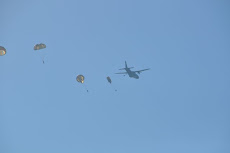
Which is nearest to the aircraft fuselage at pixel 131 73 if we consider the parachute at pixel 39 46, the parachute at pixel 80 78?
the parachute at pixel 80 78

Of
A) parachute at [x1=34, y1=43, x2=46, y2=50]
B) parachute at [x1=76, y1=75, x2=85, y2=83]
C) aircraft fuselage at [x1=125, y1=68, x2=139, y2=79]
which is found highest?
aircraft fuselage at [x1=125, y1=68, x2=139, y2=79]

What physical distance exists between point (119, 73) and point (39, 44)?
34182 millimetres

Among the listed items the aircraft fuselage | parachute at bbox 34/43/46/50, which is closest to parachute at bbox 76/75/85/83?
parachute at bbox 34/43/46/50

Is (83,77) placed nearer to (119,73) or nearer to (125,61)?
(125,61)

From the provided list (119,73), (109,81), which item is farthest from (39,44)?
(119,73)

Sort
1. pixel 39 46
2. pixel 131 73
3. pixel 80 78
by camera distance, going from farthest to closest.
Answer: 1. pixel 131 73
2. pixel 80 78
3. pixel 39 46

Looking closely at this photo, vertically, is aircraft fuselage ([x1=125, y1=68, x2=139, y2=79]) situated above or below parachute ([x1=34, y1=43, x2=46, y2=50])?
above

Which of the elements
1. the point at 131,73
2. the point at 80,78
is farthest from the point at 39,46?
the point at 131,73

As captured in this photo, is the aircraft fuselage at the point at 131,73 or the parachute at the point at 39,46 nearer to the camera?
the parachute at the point at 39,46

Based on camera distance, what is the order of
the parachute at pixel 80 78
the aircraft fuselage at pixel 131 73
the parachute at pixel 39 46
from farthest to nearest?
the aircraft fuselage at pixel 131 73 → the parachute at pixel 80 78 → the parachute at pixel 39 46

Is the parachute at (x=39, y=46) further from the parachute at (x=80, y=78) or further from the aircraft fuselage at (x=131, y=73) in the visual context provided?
the aircraft fuselage at (x=131, y=73)

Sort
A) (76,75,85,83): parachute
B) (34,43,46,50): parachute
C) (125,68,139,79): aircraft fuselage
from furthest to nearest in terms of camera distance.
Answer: (125,68,139,79): aircraft fuselage → (76,75,85,83): parachute → (34,43,46,50): parachute

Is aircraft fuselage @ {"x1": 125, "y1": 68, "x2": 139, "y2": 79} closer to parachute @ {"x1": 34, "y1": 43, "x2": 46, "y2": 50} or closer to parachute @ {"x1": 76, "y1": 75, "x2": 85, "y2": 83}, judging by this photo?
parachute @ {"x1": 76, "y1": 75, "x2": 85, "y2": 83}

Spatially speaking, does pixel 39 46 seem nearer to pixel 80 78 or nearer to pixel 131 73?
pixel 80 78
